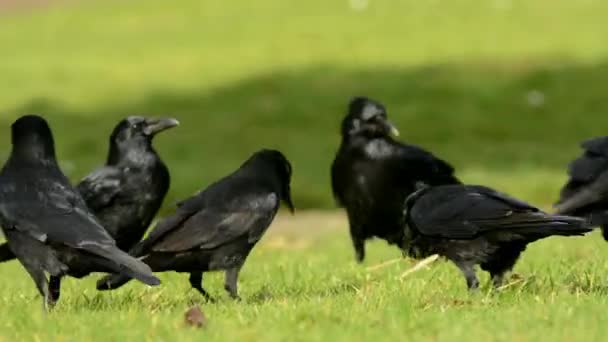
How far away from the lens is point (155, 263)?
334 inches

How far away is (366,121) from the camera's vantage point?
463 inches

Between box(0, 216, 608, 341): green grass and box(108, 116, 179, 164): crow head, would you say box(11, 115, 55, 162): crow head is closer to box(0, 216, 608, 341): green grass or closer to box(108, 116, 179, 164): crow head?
box(0, 216, 608, 341): green grass

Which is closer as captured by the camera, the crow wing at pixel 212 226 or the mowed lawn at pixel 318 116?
the mowed lawn at pixel 318 116

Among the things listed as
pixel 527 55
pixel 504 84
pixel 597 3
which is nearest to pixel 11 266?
pixel 504 84

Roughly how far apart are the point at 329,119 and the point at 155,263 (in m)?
17.7

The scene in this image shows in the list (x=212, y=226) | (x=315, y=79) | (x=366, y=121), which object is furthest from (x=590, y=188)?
(x=315, y=79)

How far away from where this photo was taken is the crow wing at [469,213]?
8211 mm

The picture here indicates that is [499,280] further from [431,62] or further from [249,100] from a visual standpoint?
[431,62]

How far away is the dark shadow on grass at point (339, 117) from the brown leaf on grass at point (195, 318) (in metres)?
13.3

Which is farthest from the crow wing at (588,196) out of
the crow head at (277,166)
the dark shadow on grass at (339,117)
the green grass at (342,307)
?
the dark shadow on grass at (339,117)

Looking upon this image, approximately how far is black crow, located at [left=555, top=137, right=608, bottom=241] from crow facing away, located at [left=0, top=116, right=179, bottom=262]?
320cm

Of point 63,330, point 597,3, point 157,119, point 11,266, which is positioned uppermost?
point 597,3

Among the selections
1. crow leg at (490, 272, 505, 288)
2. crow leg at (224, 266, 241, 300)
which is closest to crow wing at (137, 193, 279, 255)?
crow leg at (224, 266, 241, 300)

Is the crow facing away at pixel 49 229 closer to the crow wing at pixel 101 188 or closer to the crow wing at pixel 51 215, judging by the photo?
the crow wing at pixel 51 215
